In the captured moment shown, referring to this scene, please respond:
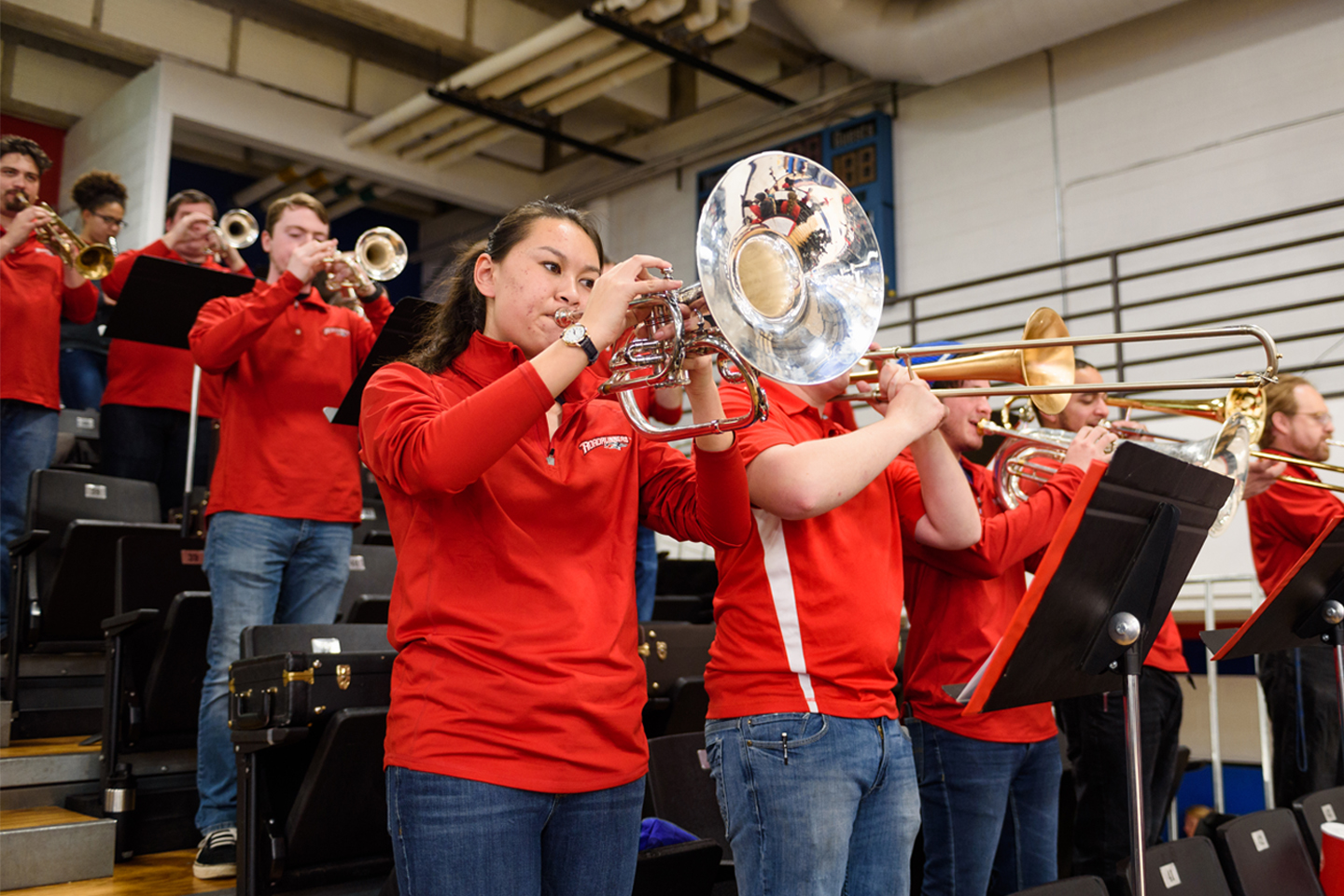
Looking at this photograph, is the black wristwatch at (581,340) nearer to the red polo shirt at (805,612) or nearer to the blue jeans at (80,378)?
the red polo shirt at (805,612)

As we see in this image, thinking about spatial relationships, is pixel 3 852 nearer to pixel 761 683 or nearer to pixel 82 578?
pixel 82 578

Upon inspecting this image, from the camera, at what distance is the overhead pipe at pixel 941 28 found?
7.19 metres

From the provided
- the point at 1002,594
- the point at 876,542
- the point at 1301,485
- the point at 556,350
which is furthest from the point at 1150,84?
the point at 556,350

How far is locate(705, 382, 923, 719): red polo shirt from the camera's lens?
6.32ft

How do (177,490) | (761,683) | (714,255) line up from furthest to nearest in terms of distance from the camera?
(177,490) < (761,683) < (714,255)

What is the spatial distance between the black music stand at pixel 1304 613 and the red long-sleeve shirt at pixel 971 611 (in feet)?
1.74

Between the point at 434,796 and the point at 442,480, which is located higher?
the point at 442,480

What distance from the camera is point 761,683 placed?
6.36 ft

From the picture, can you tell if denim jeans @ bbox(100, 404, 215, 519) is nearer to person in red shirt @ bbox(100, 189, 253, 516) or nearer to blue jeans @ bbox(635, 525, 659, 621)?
person in red shirt @ bbox(100, 189, 253, 516)

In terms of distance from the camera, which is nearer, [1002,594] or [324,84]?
[1002,594]

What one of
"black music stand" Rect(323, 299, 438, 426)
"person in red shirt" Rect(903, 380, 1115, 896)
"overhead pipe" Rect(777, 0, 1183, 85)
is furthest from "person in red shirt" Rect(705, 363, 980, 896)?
"overhead pipe" Rect(777, 0, 1183, 85)

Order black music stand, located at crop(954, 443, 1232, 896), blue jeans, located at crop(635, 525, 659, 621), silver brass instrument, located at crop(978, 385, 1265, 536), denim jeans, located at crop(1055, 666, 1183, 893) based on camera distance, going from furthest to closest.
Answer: blue jeans, located at crop(635, 525, 659, 621) < denim jeans, located at crop(1055, 666, 1183, 893) < silver brass instrument, located at crop(978, 385, 1265, 536) < black music stand, located at crop(954, 443, 1232, 896)

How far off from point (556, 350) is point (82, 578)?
2.82 meters

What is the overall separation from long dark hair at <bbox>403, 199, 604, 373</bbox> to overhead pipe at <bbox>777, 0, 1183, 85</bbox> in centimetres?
624
